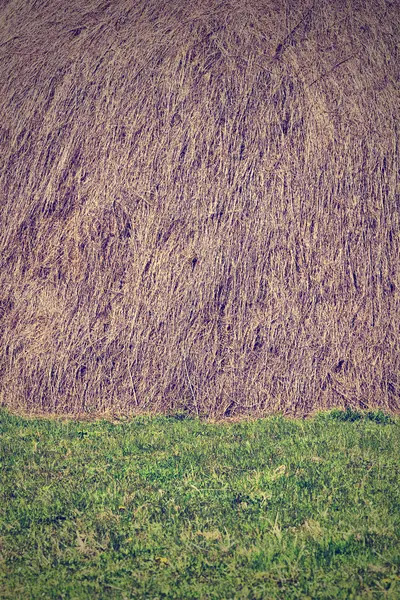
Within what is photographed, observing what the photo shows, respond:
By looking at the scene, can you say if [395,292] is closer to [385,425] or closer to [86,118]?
[385,425]

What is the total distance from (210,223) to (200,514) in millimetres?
3422

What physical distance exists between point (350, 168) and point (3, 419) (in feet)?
13.5

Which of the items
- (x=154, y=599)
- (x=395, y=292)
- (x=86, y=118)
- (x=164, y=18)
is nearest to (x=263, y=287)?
(x=395, y=292)

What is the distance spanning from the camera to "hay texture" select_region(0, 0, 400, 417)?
688cm

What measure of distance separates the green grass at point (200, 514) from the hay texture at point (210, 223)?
3.11 feet

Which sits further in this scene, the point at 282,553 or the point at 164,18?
the point at 164,18

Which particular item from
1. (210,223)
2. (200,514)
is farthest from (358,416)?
(200,514)

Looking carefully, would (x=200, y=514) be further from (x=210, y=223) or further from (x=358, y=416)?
(x=210, y=223)

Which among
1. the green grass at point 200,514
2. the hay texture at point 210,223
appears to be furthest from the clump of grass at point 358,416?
the green grass at point 200,514

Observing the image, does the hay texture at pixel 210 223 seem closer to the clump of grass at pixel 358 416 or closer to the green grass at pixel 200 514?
the clump of grass at pixel 358 416

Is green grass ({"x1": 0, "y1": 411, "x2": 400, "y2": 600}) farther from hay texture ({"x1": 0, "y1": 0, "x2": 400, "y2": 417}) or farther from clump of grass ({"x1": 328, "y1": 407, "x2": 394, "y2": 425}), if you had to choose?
hay texture ({"x1": 0, "y1": 0, "x2": 400, "y2": 417})

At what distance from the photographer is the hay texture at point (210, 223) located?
22.6 ft

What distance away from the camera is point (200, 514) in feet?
14.0

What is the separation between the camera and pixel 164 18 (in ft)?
25.0
